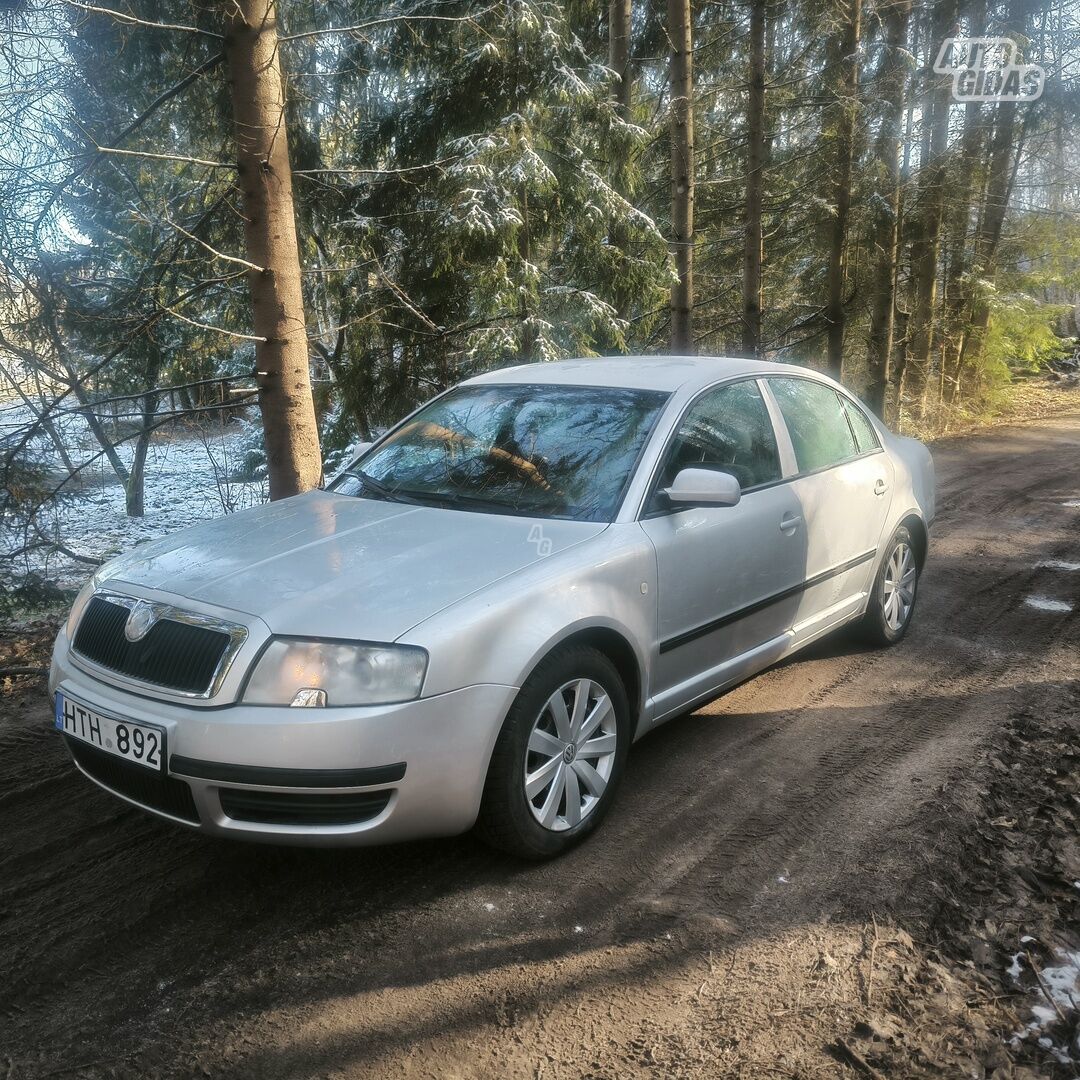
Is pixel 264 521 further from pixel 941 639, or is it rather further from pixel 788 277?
pixel 788 277

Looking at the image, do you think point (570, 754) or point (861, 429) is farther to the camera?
point (861, 429)

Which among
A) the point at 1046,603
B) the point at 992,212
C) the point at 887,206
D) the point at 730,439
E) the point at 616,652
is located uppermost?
the point at 887,206

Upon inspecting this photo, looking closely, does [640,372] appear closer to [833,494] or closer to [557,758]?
[833,494]

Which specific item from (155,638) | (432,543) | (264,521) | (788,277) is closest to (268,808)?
(155,638)

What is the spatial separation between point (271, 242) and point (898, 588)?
4.46 m

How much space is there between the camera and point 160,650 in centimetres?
309

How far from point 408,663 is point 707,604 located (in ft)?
5.17

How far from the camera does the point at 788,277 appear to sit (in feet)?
53.4

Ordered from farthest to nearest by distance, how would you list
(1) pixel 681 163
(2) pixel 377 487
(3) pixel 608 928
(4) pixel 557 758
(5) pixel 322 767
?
(1) pixel 681 163
(2) pixel 377 487
(4) pixel 557 758
(3) pixel 608 928
(5) pixel 322 767

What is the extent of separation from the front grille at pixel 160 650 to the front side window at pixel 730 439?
1897 mm

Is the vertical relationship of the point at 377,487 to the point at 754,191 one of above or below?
below

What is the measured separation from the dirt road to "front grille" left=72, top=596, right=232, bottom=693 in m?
0.76

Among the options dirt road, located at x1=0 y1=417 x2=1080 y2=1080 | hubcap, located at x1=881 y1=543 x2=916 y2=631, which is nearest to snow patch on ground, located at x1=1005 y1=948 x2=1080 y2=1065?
dirt road, located at x1=0 y1=417 x2=1080 y2=1080

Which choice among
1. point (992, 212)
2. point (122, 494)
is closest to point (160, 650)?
point (122, 494)
